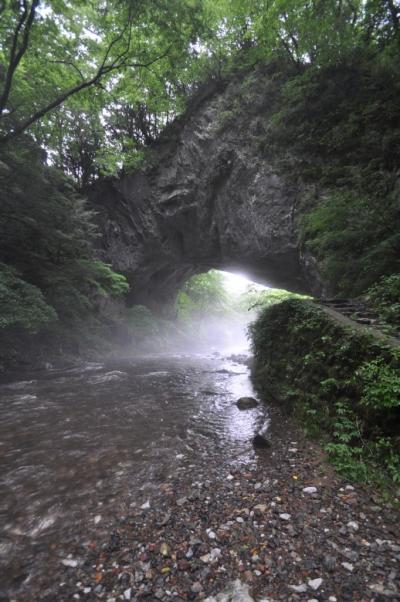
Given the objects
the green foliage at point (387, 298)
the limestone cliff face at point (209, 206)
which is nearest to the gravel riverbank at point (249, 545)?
the green foliage at point (387, 298)

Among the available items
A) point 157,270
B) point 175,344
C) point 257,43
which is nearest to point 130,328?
point 157,270

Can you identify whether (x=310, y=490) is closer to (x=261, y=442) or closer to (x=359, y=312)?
(x=261, y=442)

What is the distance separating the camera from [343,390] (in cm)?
424

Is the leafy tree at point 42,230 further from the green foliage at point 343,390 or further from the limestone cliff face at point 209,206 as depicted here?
the green foliage at point 343,390

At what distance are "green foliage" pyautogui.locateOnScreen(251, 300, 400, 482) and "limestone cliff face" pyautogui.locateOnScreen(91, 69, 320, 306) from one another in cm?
855

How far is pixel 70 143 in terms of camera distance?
18.0m

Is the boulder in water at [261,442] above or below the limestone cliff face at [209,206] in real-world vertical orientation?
below

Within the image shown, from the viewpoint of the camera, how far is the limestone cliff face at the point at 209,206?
15508 mm

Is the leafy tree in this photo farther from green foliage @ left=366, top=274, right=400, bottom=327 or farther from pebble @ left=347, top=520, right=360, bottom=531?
green foliage @ left=366, top=274, right=400, bottom=327

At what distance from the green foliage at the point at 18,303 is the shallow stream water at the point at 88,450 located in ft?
7.68

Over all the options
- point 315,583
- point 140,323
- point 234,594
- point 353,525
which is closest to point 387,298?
point 353,525

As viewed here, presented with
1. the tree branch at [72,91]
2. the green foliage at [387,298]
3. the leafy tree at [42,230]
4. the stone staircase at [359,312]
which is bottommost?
the stone staircase at [359,312]

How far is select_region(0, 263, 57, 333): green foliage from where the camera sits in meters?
8.54

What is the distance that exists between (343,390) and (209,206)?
17.2 meters
